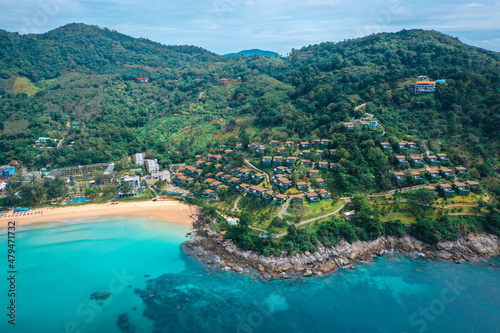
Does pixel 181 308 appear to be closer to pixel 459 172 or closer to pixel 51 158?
pixel 459 172

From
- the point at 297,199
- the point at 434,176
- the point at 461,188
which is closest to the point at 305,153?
the point at 297,199

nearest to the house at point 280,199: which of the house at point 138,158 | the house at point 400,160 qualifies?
the house at point 400,160

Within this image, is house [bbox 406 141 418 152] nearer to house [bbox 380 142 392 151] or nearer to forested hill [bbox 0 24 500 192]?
forested hill [bbox 0 24 500 192]

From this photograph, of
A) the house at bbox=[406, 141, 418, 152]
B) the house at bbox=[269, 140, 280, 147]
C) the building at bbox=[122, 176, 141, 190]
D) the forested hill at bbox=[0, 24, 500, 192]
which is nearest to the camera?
the house at bbox=[406, 141, 418, 152]

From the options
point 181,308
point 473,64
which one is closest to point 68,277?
point 181,308

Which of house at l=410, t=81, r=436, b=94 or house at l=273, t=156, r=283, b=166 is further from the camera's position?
house at l=410, t=81, r=436, b=94

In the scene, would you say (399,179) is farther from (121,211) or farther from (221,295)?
(121,211)

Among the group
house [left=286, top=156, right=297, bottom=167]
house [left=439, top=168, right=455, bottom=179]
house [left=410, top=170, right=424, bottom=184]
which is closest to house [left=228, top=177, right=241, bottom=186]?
house [left=286, top=156, right=297, bottom=167]
